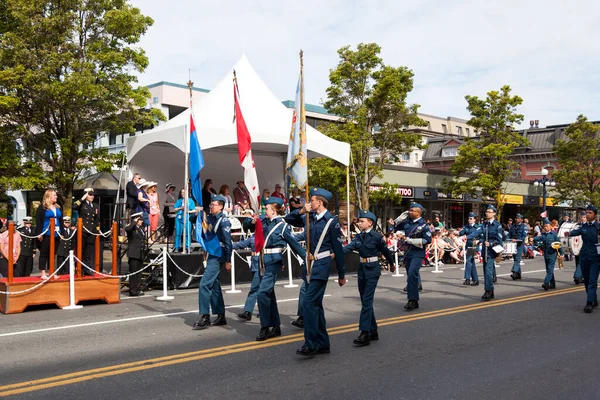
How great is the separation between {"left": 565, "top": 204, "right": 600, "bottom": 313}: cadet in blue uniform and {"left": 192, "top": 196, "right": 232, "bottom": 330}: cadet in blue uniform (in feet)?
21.9

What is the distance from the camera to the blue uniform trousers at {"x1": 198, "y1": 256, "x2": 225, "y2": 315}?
8.64 m

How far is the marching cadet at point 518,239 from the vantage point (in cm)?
1638

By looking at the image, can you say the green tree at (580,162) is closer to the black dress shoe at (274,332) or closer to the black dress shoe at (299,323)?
the black dress shoe at (299,323)

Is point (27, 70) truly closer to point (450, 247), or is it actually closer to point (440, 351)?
point (440, 351)

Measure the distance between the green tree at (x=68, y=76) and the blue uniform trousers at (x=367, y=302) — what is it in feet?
39.1

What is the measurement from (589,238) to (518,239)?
6883mm

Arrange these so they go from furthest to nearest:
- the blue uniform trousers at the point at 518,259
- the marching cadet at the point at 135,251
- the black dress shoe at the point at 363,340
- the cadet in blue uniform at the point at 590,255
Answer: the blue uniform trousers at the point at 518,259 < the marching cadet at the point at 135,251 < the cadet in blue uniform at the point at 590,255 < the black dress shoe at the point at 363,340

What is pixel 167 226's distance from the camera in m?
15.7

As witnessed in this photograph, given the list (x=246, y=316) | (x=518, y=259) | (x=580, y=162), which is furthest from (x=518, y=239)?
(x=580, y=162)

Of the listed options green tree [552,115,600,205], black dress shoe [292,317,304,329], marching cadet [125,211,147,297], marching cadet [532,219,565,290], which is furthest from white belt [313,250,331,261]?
green tree [552,115,600,205]

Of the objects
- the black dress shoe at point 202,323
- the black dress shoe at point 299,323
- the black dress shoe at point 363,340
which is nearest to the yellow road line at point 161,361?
the black dress shoe at point 299,323

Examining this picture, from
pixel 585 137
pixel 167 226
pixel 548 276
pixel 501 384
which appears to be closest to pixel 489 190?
pixel 585 137

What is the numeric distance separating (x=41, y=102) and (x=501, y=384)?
15904mm

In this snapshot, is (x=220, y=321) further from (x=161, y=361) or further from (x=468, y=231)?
(x=468, y=231)
